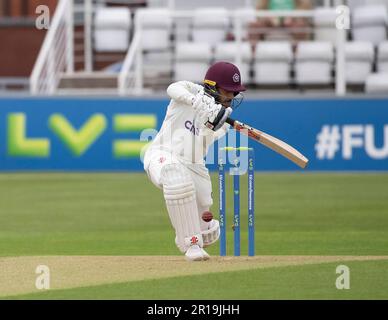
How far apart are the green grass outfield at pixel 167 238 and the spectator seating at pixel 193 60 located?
A: 6.87 feet

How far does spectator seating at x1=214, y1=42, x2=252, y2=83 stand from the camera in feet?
64.6

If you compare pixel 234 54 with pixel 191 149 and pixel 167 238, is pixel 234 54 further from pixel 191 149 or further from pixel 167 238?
pixel 191 149

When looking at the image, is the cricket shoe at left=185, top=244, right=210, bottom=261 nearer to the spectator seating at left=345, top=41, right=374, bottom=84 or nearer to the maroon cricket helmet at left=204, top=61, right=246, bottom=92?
the maroon cricket helmet at left=204, top=61, right=246, bottom=92

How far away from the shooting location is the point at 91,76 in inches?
804

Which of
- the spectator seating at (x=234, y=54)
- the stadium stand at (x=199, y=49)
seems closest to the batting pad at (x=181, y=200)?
the stadium stand at (x=199, y=49)

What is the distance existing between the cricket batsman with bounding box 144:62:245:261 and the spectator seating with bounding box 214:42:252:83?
32.7 ft

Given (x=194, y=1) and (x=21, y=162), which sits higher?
(x=194, y=1)

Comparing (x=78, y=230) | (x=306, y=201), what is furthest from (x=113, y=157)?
(x=78, y=230)

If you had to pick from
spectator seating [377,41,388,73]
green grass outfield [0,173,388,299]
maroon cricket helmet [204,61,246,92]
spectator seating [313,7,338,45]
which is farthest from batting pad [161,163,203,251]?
spectator seating [377,41,388,73]

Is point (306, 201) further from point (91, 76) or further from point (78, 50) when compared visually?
point (78, 50)

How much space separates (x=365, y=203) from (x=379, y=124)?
381 cm

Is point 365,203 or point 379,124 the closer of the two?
point 365,203

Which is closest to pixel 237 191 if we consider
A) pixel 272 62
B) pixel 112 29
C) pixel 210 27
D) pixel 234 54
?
pixel 234 54

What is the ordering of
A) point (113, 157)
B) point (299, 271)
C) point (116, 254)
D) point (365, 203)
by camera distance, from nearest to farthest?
1. point (299, 271)
2. point (116, 254)
3. point (365, 203)
4. point (113, 157)
